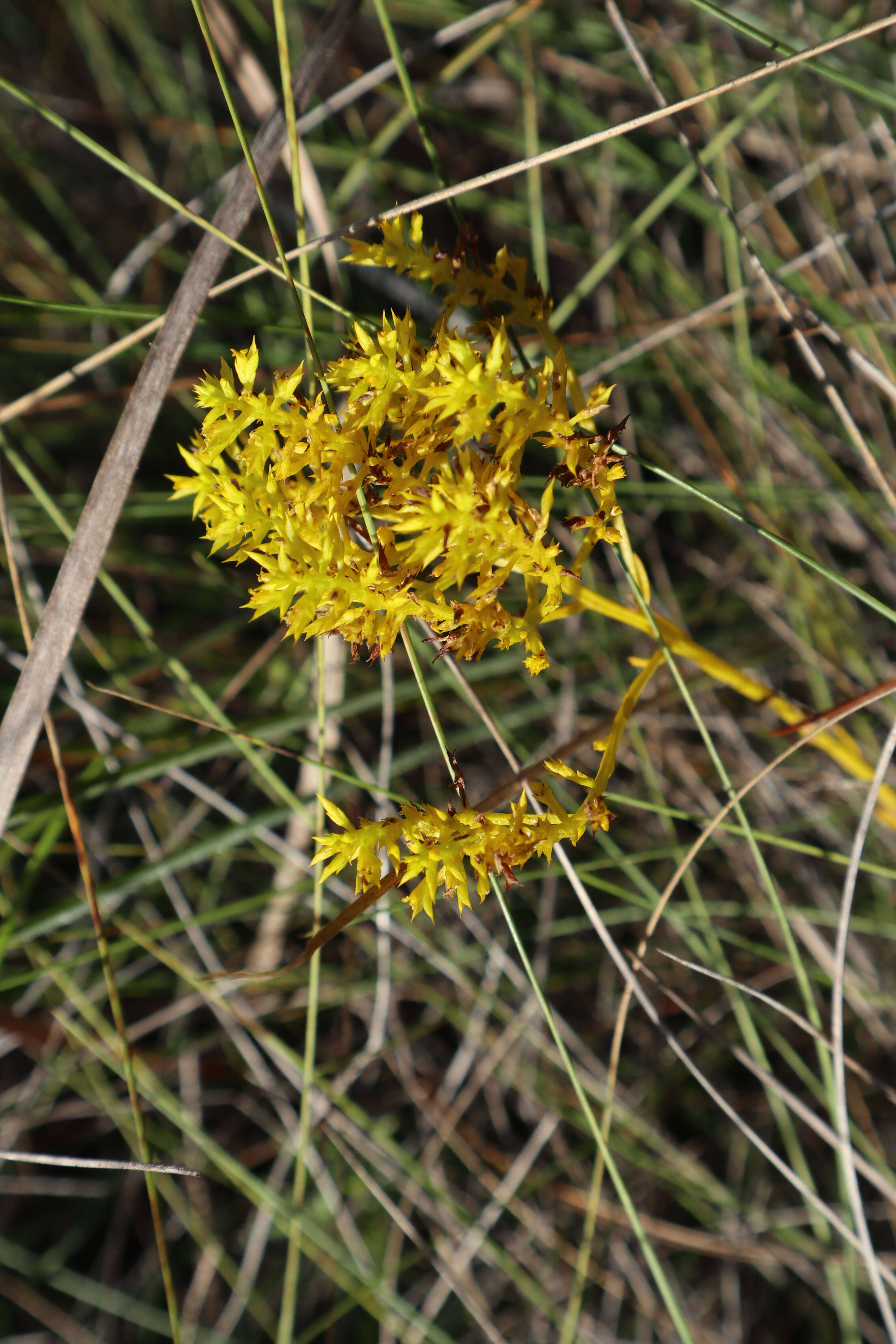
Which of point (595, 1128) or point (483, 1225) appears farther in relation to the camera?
point (483, 1225)

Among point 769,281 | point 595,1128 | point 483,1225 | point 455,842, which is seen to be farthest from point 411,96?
point 483,1225

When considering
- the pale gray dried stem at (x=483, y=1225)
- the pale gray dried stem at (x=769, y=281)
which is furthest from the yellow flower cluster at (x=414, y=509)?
the pale gray dried stem at (x=483, y=1225)

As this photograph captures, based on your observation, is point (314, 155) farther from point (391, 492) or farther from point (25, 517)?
point (391, 492)

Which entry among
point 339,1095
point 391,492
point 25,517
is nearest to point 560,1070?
point 339,1095

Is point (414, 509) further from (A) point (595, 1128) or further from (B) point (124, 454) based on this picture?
(A) point (595, 1128)

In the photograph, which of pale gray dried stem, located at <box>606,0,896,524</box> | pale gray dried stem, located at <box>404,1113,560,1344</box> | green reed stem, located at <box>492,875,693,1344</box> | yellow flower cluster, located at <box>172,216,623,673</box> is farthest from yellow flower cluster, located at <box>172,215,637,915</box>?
pale gray dried stem, located at <box>404,1113,560,1344</box>

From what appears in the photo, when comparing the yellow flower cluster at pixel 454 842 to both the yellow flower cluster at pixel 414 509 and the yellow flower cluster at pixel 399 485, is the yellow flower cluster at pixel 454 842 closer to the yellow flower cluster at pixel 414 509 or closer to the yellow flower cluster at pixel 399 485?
the yellow flower cluster at pixel 414 509
